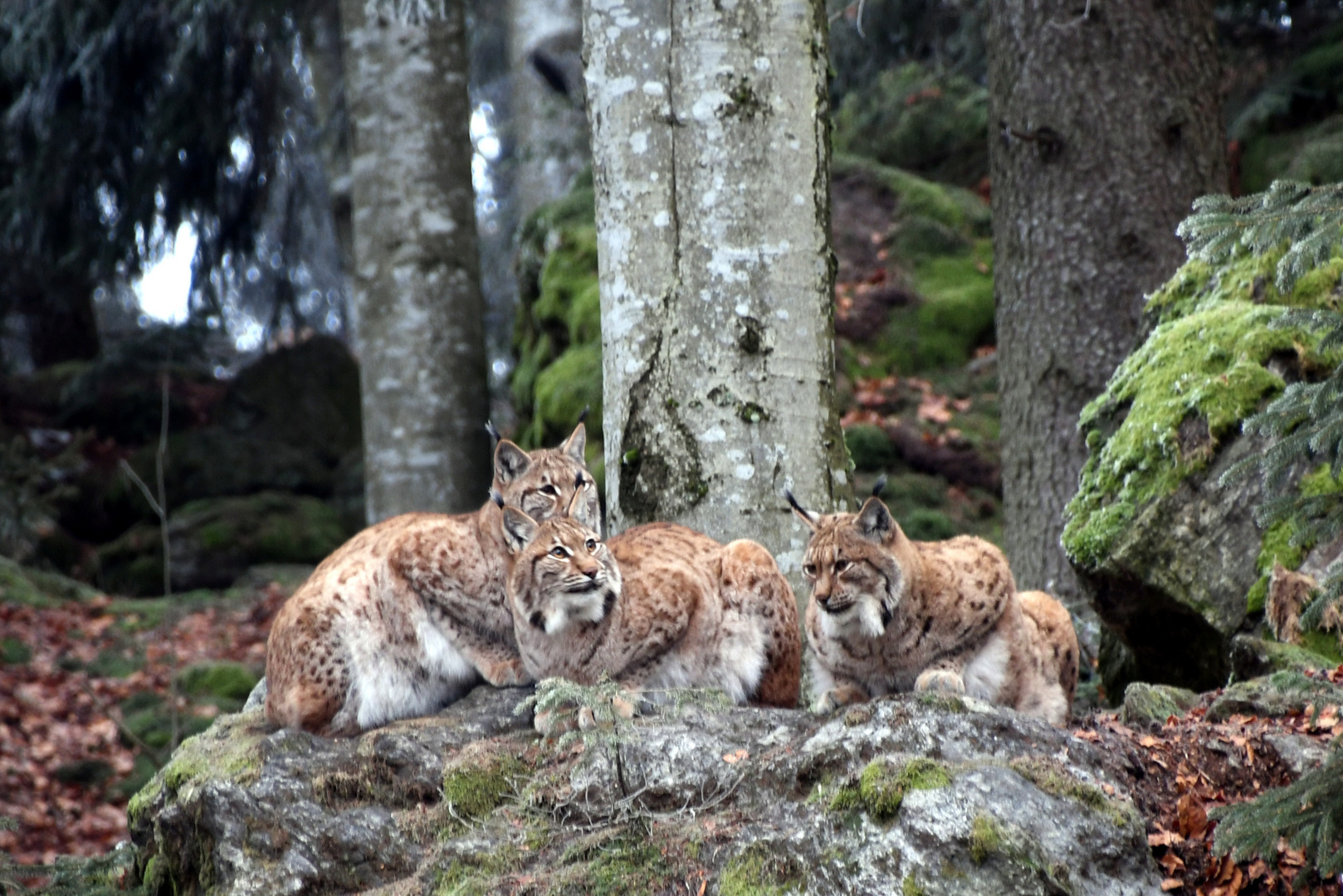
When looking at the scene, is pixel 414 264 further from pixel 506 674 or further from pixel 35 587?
pixel 506 674

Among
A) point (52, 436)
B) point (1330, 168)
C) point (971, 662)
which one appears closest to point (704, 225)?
point (971, 662)

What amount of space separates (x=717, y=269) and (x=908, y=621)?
6.66ft

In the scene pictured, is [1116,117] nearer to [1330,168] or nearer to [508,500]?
[1330,168]

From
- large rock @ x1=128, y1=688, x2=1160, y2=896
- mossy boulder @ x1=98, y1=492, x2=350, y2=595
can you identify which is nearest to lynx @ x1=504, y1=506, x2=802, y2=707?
large rock @ x1=128, y1=688, x2=1160, y2=896

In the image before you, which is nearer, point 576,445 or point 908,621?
point 908,621

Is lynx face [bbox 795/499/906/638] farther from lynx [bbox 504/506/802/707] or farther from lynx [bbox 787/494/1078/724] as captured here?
lynx [bbox 504/506/802/707]

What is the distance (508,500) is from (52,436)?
11.9 m

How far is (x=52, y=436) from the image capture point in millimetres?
16578

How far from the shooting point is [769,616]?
568 cm

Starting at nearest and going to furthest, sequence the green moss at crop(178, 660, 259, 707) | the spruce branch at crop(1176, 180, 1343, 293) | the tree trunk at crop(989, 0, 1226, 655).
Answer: the spruce branch at crop(1176, 180, 1343, 293) → the tree trunk at crop(989, 0, 1226, 655) → the green moss at crop(178, 660, 259, 707)

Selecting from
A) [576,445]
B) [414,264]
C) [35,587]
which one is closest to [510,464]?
[576,445]

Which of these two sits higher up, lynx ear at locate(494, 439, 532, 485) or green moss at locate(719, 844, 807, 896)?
lynx ear at locate(494, 439, 532, 485)

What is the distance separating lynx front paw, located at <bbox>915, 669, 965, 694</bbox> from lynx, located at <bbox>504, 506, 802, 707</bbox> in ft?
2.56

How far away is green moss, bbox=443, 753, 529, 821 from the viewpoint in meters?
4.68
